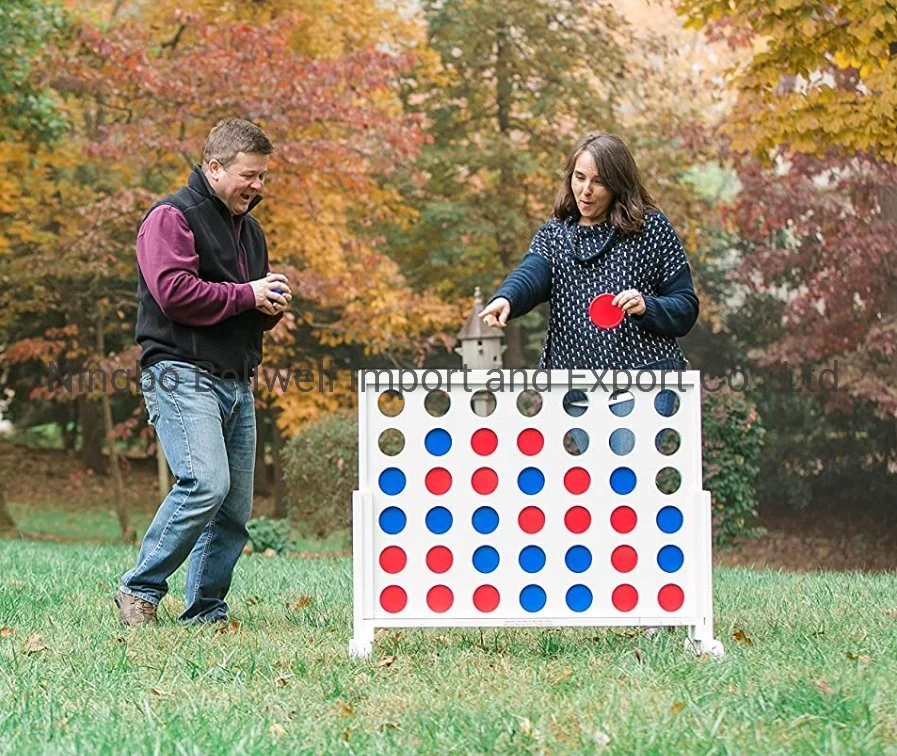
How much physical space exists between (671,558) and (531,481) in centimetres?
49

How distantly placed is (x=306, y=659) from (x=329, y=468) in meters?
7.80

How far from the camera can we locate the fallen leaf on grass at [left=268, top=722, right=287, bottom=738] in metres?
2.63

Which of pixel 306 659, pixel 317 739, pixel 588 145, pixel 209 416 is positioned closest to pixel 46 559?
pixel 209 416

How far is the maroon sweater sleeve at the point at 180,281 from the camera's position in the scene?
4.02m

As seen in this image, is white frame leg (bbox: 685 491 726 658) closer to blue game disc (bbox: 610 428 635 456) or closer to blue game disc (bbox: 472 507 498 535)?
blue game disc (bbox: 610 428 635 456)

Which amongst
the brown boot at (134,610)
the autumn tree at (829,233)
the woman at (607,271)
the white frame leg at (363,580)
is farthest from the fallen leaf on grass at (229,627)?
the autumn tree at (829,233)

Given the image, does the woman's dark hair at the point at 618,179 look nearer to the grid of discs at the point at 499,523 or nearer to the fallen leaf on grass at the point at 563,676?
the grid of discs at the point at 499,523

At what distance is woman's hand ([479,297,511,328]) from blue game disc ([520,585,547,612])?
2.68ft

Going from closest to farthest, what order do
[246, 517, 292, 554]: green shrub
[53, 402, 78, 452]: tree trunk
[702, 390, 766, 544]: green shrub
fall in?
[246, 517, 292, 554]: green shrub, [702, 390, 766, 544]: green shrub, [53, 402, 78, 452]: tree trunk

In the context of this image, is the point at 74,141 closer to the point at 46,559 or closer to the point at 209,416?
the point at 46,559

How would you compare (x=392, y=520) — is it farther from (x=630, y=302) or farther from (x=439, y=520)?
(x=630, y=302)

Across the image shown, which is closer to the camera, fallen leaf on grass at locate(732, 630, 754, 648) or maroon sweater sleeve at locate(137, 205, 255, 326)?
fallen leaf on grass at locate(732, 630, 754, 648)

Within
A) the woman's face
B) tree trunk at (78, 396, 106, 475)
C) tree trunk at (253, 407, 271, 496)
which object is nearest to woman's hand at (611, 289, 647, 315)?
the woman's face

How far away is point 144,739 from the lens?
8.39 feet
